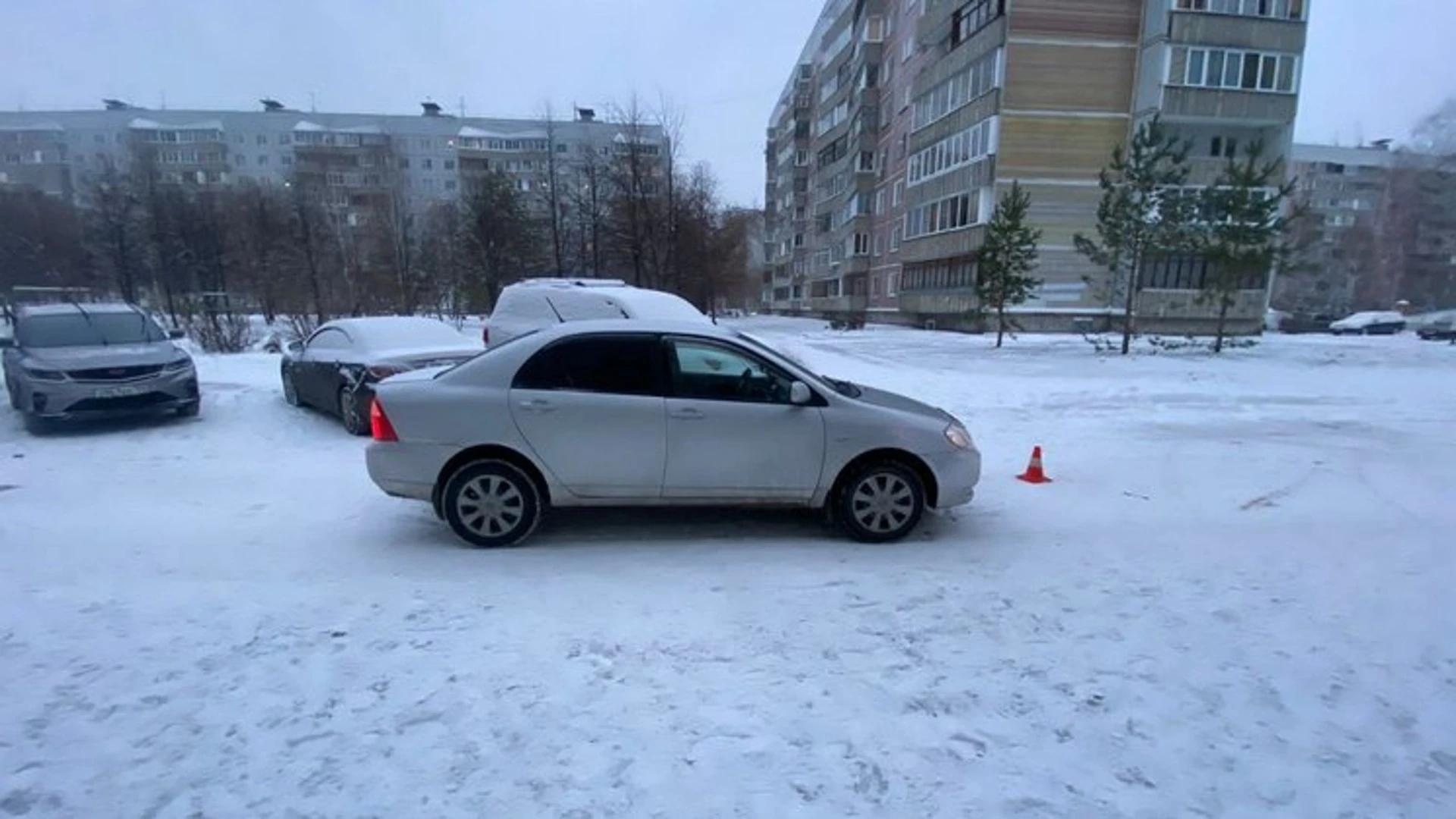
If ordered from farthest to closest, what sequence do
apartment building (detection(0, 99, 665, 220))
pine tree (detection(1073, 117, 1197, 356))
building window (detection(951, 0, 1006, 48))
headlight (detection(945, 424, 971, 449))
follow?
apartment building (detection(0, 99, 665, 220))
building window (detection(951, 0, 1006, 48))
pine tree (detection(1073, 117, 1197, 356))
headlight (detection(945, 424, 971, 449))

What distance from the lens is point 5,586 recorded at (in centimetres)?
422

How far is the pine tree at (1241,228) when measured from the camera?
20.9m

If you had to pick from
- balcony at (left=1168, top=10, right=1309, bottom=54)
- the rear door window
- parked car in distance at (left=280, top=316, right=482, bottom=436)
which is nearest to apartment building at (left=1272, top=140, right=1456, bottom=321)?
balcony at (left=1168, top=10, right=1309, bottom=54)

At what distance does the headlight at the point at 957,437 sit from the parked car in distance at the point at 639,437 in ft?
0.09

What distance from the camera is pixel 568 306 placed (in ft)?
36.1

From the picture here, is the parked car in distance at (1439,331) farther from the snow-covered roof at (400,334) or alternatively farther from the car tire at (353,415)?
the car tire at (353,415)

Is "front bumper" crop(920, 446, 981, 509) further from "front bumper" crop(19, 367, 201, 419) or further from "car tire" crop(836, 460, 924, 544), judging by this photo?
"front bumper" crop(19, 367, 201, 419)

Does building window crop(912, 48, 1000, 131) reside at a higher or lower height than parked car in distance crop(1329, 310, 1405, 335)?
higher

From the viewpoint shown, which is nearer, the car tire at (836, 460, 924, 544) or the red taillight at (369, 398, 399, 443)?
the red taillight at (369, 398, 399, 443)

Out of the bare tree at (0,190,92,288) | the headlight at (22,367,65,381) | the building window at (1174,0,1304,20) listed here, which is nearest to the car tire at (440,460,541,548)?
the headlight at (22,367,65,381)

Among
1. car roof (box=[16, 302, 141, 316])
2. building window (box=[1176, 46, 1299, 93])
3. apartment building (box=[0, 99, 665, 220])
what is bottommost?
car roof (box=[16, 302, 141, 316])

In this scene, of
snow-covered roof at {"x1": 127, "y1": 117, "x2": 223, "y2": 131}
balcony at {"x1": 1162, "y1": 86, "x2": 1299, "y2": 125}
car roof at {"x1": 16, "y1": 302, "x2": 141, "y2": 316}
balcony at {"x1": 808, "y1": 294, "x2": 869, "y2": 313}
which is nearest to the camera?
car roof at {"x1": 16, "y1": 302, "x2": 141, "y2": 316}

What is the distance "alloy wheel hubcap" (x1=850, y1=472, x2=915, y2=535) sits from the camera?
5.08 metres

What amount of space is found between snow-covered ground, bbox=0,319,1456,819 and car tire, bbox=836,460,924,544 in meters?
0.21
